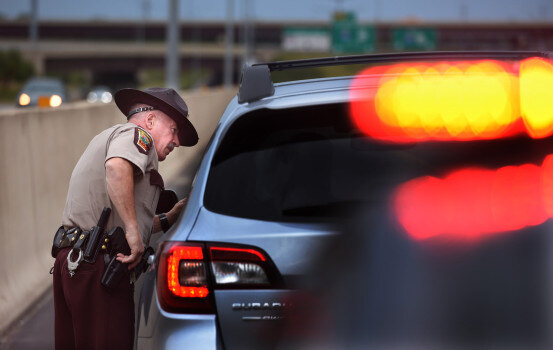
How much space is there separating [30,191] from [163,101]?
4135 mm

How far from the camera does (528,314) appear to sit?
2.85 meters

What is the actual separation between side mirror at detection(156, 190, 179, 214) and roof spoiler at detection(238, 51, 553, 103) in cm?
87

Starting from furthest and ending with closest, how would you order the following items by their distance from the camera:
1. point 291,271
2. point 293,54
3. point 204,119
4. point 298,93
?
point 293,54 → point 204,119 → point 298,93 → point 291,271

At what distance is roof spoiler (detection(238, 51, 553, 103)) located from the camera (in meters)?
3.43

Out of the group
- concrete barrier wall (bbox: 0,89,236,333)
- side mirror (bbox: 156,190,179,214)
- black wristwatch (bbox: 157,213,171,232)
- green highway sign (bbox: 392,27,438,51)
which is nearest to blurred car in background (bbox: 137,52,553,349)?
side mirror (bbox: 156,190,179,214)

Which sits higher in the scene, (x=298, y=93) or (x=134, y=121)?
(x=298, y=93)

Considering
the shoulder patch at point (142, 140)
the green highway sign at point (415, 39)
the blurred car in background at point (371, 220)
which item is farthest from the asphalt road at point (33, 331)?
the green highway sign at point (415, 39)

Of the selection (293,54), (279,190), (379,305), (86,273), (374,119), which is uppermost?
(374,119)

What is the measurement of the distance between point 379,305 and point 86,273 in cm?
196

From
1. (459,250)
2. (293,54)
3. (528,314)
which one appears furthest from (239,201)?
(293,54)

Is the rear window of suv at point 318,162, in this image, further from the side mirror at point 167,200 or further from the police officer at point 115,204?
the side mirror at point 167,200

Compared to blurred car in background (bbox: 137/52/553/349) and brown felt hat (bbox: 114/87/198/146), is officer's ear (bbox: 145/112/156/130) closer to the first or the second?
brown felt hat (bbox: 114/87/198/146)

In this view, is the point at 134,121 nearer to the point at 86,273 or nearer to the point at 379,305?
the point at 86,273

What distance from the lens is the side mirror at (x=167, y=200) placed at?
16.0ft
